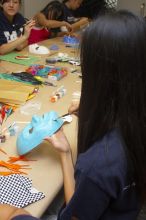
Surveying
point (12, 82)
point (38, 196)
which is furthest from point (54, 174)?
point (12, 82)

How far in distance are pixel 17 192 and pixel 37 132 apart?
22 cm

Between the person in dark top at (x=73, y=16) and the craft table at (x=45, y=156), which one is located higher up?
the person in dark top at (x=73, y=16)

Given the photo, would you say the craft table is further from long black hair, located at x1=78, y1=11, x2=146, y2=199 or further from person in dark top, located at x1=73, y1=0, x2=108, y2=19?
person in dark top, located at x1=73, y1=0, x2=108, y2=19

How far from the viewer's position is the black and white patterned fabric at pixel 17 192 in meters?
0.80

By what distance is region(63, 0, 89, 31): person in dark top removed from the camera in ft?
9.22

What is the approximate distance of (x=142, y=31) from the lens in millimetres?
667

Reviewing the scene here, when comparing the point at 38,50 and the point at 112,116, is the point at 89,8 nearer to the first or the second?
the point at 38,50

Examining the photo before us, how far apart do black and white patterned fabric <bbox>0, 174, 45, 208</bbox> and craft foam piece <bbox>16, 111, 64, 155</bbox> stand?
13cm

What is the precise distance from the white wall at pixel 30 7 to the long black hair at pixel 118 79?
105 inches

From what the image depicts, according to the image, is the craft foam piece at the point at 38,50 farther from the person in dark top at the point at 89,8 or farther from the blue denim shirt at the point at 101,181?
the blue denim shirt at the point at 101,181

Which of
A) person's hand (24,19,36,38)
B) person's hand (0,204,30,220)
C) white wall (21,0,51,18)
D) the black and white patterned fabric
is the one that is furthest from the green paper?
white wall (21,0,51,18)

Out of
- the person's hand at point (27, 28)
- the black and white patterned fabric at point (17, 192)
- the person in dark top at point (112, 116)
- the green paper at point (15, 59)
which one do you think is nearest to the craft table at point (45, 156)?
the black and white patterned fabric at point (17, 192)

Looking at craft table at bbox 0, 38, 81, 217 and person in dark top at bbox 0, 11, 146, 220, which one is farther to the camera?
craft table at bbox 0, 38, 81, 217

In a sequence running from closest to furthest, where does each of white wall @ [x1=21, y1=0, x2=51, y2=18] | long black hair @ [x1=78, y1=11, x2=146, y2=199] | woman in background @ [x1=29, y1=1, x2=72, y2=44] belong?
1. long black hair @ [x1=78, y1=11, x2=146, y2=199]
2. woman in background @ [x1=29, y1=1, x2=72, y2=44]
3. white wall @ [x1=21, y1=0, x2=51, y2=18]
